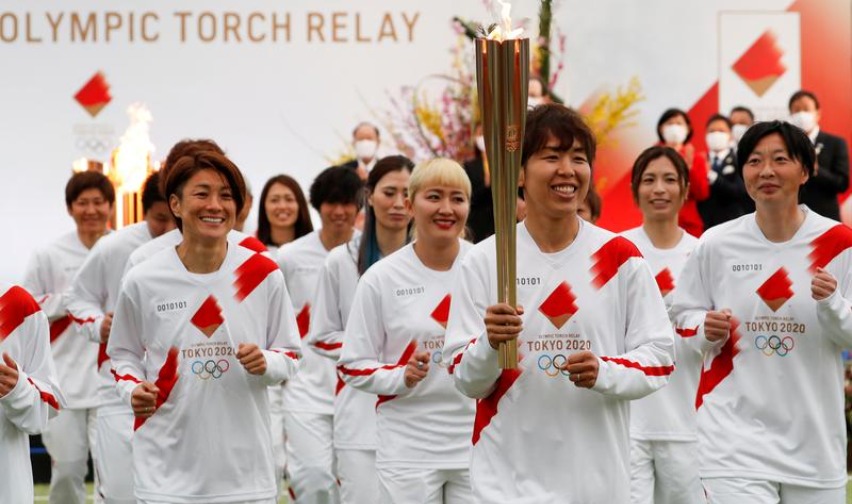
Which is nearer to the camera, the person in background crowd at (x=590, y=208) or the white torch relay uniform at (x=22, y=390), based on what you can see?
the white torch relay uniform at (x=22, y=390)

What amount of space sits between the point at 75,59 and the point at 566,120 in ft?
24.5

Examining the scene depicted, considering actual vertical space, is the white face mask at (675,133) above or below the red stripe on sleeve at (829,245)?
above

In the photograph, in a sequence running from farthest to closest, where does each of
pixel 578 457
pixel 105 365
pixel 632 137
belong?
pixel 632 137 < pixel 105 365 < pixel 578 457

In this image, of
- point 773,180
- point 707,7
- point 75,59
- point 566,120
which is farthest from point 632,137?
point 566,120

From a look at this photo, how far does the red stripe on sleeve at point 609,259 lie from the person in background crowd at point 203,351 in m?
1.19

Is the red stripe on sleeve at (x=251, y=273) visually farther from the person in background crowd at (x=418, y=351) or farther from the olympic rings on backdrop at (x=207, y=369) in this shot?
the person in background crowd at (x=418, y=351)

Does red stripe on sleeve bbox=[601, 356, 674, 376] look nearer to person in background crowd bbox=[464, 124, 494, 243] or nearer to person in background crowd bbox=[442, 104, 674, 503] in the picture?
person in background crowd bbox=[442, 104, 674, 503]

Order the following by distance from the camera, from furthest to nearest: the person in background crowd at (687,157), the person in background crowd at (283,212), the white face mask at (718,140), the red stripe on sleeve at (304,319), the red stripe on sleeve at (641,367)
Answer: the white face mask at (718,140) < the person in background crowd at (687,157) < the person in background crowd at (283,212) < the red stripe on sleeve at (304,319) < the red stripe on sleeve at (641,367)

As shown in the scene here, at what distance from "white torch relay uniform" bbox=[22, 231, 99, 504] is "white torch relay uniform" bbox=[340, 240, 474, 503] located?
2381 millimetres

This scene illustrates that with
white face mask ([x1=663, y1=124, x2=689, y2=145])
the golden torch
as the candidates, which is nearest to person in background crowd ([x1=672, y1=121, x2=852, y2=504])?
the golden torch

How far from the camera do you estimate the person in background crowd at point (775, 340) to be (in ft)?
16.5

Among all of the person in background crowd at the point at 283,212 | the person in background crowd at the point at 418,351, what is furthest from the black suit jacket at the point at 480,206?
the person in background crowd at the point at 418,351

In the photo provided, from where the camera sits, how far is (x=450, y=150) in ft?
37.2

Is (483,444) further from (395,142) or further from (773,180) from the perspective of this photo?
(395,142)
